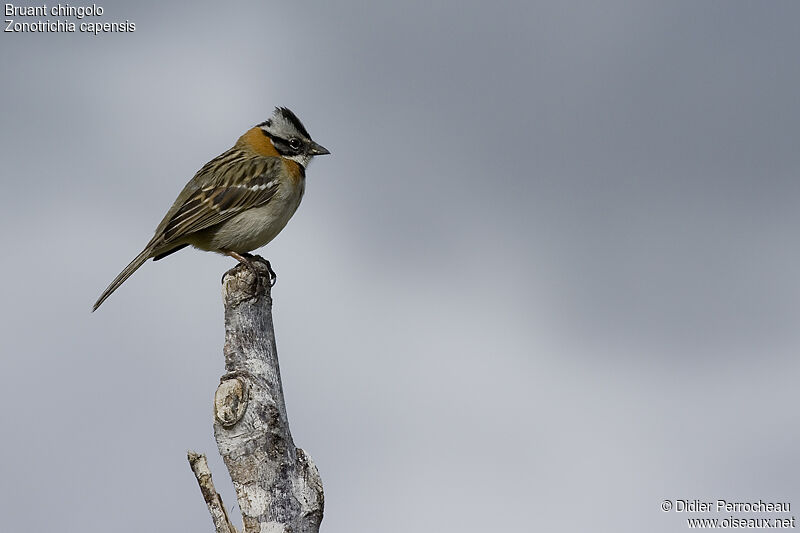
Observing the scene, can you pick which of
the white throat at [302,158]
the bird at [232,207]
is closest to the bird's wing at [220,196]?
the bird at [232,207]

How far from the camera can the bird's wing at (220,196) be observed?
13.2m

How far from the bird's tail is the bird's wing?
0.23m

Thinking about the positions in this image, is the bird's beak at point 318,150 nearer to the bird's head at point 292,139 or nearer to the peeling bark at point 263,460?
the bird's head at point 292,139

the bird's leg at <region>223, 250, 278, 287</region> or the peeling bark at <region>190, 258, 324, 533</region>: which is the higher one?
the bird's leg at <region>223, 250, 278, 287</region>

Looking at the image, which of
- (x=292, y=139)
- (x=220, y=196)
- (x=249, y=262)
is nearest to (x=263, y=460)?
(x=249, y=262)

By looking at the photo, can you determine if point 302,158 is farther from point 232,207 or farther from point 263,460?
point 263,460

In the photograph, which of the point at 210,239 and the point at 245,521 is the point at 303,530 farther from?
the point at 210,239

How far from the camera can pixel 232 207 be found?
43.8ft

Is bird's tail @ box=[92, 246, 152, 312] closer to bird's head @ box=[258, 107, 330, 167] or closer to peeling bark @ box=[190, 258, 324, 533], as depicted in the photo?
bird's head @ box=[258, 107, 330, 167]

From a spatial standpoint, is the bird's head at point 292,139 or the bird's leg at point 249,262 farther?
the bird's head at point 292,139

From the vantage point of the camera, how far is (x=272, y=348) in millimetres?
9141

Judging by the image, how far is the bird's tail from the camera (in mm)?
12539

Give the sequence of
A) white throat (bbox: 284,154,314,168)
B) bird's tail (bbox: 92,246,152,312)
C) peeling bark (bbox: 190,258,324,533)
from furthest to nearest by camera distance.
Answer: white throat (bbox: 284,154,314,168)
bird's tail (bbox: 92,246,152,312)
peeling bark (bbox: 190,258,324,533)

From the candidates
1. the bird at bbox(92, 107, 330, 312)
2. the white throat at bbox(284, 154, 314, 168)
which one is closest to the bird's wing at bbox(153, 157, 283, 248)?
the bird at bbox(92, 107, 330, 312)
